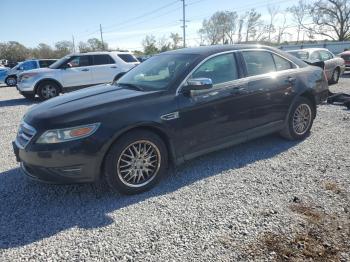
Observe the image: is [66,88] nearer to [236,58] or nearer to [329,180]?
[236,58]

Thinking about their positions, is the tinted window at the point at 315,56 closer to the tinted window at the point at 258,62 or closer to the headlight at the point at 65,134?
the tinted window at the point at 258,62

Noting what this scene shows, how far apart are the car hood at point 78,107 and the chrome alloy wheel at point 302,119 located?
283cm

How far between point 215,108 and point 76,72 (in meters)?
8.90

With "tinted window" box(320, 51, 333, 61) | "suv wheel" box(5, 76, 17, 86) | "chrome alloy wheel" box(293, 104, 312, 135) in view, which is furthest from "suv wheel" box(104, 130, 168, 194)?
"suv wheel" box(5, 76, 17, 86)

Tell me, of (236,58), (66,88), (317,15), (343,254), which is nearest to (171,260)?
(343,254)

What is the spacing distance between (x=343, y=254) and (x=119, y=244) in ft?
6.21

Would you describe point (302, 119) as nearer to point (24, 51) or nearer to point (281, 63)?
point (281, 63)

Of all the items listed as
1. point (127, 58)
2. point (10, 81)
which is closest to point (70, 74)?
point (127, 58)

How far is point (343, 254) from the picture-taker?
100 inches

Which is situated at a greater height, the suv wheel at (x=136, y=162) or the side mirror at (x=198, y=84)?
the side mirror at (x=198, y=84)

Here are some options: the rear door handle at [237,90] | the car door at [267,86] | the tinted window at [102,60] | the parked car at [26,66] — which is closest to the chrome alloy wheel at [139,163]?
the rear door handle at [237,90]

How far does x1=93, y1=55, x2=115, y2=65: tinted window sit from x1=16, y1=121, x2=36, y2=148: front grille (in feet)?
29.4

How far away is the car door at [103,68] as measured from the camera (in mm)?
12047

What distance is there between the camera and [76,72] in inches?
463
